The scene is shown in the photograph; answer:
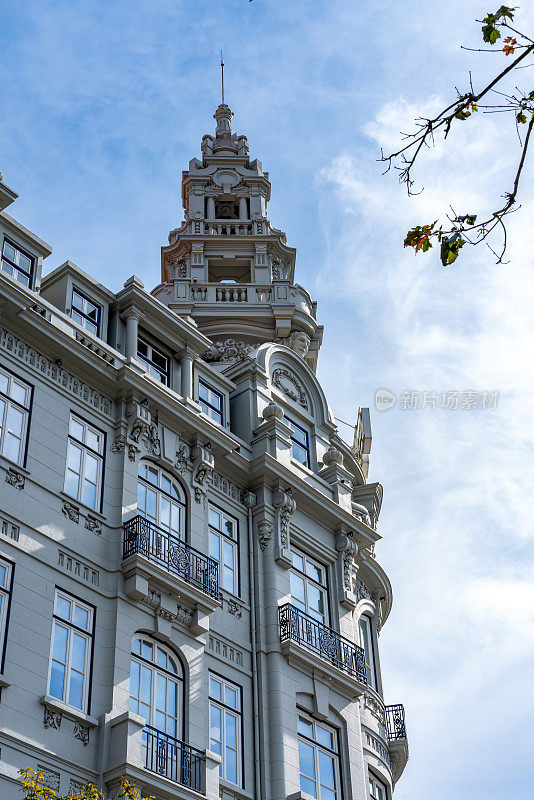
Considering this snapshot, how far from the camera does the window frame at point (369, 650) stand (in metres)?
29.7

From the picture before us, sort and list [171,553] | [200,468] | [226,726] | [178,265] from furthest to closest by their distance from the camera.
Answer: [178,265] < [200,468] < [171,553] < [226,726]

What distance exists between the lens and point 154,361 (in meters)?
27.5

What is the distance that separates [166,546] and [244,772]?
4.76 m

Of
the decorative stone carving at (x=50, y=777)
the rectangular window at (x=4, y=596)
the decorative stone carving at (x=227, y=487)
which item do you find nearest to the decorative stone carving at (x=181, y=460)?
the decorative stone carving at (x=227, y=487)

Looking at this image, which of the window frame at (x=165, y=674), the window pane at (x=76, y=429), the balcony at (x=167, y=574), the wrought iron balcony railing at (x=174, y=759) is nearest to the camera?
the wrought iron balcony railing at (x=174, y=759)

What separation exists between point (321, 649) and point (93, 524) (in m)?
6.62

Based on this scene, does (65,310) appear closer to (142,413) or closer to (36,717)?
(142,413)

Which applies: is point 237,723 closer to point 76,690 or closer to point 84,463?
point 76,690

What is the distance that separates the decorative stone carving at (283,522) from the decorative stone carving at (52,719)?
802 cm

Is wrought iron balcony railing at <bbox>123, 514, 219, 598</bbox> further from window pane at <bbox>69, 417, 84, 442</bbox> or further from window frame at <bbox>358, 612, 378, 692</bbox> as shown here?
window frame at <bbox>358, 612, 378, 692</bbox>

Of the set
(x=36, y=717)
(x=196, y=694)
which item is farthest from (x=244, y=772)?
(x=36, y=717)

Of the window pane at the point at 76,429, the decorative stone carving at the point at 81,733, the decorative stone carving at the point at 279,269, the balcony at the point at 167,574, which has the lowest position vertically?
the decorative stone carving at the point at 81,733

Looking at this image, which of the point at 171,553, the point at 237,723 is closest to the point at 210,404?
the point at 171,553

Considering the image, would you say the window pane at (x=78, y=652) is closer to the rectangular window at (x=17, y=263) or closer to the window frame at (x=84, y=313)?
the window frame at (x=84, y=313)
